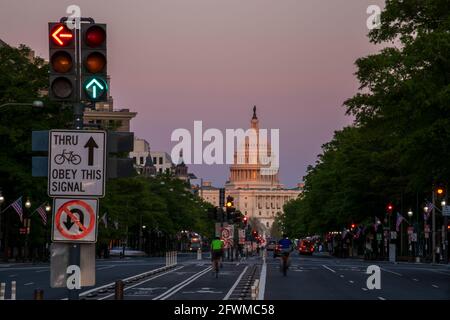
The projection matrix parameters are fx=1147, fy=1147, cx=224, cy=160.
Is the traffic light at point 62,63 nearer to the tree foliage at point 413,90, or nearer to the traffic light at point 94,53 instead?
the traffic light at point 94,53

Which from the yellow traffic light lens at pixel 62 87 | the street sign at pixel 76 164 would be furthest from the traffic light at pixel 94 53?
the street sign at pixel 76 164

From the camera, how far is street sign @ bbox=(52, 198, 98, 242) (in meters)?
16.0

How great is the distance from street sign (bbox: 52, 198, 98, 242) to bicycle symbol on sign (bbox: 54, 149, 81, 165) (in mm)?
533

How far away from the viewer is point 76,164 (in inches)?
631

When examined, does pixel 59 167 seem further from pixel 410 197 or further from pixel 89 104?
pixel 410 197

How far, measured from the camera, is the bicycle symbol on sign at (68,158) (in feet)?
52.6

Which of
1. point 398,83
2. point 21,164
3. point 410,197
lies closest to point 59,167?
point 398,83

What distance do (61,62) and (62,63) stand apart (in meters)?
Answer: 0.02

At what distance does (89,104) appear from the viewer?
1802 centimetres

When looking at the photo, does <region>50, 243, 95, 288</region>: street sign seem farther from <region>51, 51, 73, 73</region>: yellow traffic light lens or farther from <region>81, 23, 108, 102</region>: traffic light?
<region>51, 51, 73, 73</region>: yellow traffic light lens

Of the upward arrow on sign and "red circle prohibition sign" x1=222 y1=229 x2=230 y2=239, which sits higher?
the upward arrow on sign

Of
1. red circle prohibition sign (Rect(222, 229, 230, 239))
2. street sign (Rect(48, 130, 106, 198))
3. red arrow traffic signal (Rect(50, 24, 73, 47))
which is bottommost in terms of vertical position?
red circle prohibition sign (Rect(222, 229, 230, 239))

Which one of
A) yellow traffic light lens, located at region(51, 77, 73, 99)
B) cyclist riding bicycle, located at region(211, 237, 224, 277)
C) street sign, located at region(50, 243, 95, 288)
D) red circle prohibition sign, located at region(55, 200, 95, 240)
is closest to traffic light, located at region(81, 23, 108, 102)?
yellow traffic light lens, located at region(51, 77, 73, 99)
